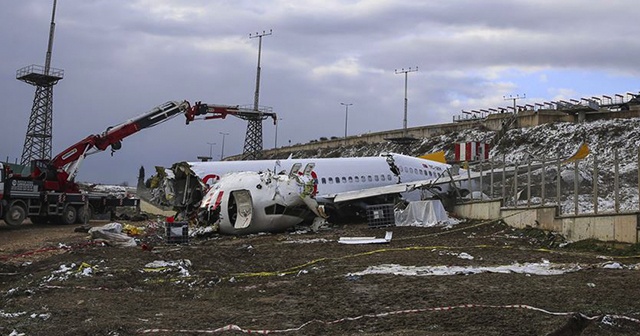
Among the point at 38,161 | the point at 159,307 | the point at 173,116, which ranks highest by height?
the point at 173,116

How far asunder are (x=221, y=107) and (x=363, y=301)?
2906 cm

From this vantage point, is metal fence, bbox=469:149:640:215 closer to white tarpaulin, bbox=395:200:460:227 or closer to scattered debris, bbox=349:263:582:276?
white tarpaulin, bbox=395:200:460:227

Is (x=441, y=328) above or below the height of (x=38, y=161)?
below

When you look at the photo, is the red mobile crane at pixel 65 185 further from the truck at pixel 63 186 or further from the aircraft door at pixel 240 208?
the aircraft door at pixel 240 208

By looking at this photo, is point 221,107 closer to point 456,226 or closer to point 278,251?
point 456,226

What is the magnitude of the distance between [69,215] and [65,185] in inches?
55.9

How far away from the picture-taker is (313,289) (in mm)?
Result: 9508

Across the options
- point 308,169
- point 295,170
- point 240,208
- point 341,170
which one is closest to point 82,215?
point 240,208

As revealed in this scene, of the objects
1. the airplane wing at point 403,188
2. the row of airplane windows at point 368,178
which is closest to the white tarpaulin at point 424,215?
the airplane wing at point 403,188

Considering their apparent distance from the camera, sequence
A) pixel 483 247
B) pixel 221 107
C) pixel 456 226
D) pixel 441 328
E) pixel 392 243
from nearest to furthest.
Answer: pixel 441 328
pixel 483 247
pixel 392 243
pixel 456 226
pixel 221 107

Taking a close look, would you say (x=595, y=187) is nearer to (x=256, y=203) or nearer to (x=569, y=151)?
(x=256, y=203)

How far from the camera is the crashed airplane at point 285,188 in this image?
2122 cm

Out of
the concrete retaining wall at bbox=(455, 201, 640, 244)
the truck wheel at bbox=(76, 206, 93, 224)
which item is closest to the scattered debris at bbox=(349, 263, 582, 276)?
the concrete retaining wall at bbox=(455, 201, 640, 244)

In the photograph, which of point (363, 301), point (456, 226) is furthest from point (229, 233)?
point (363, 301)
